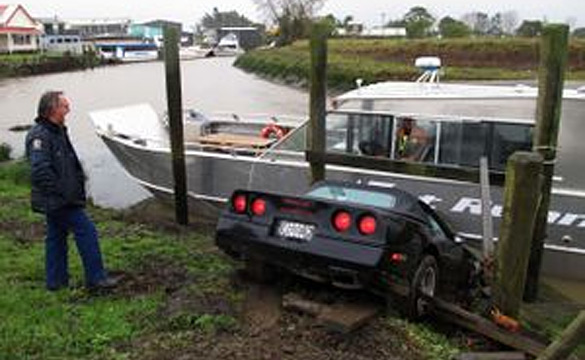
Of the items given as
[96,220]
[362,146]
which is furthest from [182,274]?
[362,146]

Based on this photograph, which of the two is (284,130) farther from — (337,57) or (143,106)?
(337,57)

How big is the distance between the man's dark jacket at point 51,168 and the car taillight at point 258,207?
138 cm

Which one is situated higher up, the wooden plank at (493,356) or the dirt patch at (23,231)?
the wooden plank at (493,356)

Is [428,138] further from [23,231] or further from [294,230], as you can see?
[23,231]

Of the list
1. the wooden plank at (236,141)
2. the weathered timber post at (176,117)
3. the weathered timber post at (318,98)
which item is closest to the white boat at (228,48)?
the wooden plank at (236,141)

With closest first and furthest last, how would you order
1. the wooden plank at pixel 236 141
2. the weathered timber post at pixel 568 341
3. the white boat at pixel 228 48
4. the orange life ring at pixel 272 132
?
1. the weathered timber post at pixel 568 341
2. the wooden plank at pixel 236 141
3. the orange life ring at pixel 272 132
4. the white boat at pixel 228 48

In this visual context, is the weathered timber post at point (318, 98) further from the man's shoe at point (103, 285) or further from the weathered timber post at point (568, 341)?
the weathered timber post at point (568, 341)

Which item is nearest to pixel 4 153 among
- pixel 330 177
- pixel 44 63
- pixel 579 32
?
pixel 330 177

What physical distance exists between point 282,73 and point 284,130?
121 feet

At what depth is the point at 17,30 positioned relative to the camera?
82125mm

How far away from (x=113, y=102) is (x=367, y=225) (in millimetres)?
31595

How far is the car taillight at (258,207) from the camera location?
651 cm

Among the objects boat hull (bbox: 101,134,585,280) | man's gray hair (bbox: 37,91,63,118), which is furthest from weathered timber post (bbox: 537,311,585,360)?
boat hull (bbox: 101,134,585,280)

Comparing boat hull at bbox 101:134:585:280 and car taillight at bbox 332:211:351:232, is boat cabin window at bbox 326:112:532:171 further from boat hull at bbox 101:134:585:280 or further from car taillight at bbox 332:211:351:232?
car taillight at bbox 332:211:351:232
